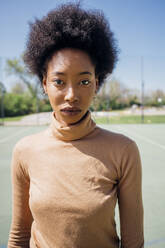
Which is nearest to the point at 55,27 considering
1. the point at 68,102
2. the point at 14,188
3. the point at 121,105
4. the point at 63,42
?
the point at 63,42

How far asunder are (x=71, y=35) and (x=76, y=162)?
55 cm

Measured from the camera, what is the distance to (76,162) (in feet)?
2.83

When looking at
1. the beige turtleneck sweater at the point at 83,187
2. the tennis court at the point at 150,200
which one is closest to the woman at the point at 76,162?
the beige turtleneck sweater at the point at 83,187

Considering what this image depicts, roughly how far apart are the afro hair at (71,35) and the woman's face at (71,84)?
64mm

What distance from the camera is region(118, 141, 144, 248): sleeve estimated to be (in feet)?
2.75

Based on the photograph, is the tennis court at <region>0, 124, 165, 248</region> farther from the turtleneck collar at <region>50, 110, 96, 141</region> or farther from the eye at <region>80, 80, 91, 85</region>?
the eye at <region>80, 80, 91, 85</region>

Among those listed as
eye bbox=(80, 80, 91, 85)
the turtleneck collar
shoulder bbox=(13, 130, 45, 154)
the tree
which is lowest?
shoulder bbox=(13, 130, 45, 154)

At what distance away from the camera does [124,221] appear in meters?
0.91

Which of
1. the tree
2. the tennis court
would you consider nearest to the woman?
the tennis court

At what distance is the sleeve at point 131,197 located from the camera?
839mm

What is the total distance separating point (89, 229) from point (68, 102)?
1.70 ft

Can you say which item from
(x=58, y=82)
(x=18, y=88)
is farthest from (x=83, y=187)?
(x=18, y=88)

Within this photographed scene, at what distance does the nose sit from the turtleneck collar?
106 millimetres

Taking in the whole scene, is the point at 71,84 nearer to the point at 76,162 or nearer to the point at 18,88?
the point at 76,162
